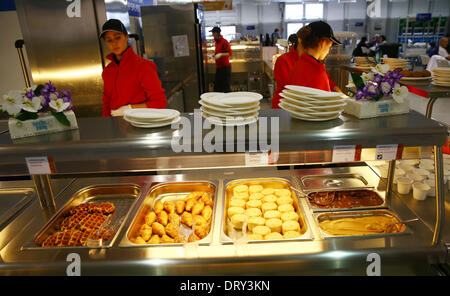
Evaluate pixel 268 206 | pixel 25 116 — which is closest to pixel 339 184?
pixel 268 206

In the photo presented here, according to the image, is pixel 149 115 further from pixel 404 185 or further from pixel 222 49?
pixel 222 49

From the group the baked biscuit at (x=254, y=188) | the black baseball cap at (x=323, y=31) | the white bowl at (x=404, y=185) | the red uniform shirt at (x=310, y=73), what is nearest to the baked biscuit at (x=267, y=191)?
the baked biscuit at (x=254, y=188)

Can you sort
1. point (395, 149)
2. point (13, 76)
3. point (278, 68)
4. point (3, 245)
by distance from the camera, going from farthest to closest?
point (13, 76) < point (278, 68) < point (3, 245) < point (395, 149)

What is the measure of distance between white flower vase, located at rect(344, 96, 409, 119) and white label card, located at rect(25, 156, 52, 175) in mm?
1506

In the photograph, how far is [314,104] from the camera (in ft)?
4.77

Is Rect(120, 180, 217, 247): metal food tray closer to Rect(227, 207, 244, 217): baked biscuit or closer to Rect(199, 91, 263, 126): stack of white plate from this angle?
Rect(227, 207, 244, 217): baked biscuit

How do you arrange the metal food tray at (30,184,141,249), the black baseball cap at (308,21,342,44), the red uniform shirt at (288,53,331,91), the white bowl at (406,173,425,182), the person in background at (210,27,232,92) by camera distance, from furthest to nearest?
the person in background at (210,27,232,92) < the red uniform shirt at (288,53,331,91) < the black baseball cap at (308,21,342,44) < the white bowl at (406,173,425,182) < the metal food tray at (30,184,141,249)

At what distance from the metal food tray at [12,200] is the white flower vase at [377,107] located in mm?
2158

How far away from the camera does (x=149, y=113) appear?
154 centimetres

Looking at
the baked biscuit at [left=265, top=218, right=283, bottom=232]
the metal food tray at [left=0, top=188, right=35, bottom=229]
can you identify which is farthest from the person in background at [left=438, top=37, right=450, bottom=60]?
the metal food tray at [left=0, top=188, right=35, bottom=229]

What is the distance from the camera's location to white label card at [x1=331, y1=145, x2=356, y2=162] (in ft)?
4.36

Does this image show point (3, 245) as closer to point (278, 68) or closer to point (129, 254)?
point (129, 254)

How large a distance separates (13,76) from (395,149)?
470 cm

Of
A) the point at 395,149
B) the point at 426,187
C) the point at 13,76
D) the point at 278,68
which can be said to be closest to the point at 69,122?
the point at 395,149
